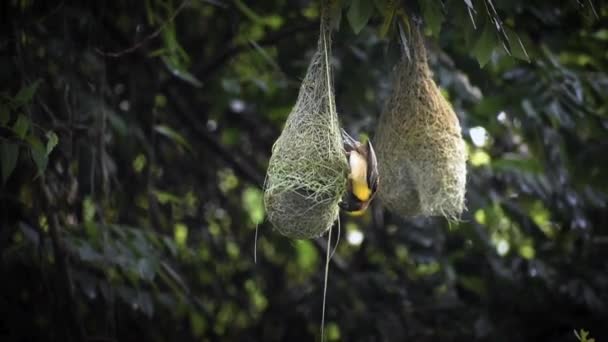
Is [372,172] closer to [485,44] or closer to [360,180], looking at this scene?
[360,180]

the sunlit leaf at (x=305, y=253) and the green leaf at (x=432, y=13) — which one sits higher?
the green leaf at (x=432, y=13)

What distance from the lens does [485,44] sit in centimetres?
182

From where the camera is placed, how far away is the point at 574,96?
293cm

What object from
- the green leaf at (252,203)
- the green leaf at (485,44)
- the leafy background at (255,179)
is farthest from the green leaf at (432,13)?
the green leaf at (252,203)

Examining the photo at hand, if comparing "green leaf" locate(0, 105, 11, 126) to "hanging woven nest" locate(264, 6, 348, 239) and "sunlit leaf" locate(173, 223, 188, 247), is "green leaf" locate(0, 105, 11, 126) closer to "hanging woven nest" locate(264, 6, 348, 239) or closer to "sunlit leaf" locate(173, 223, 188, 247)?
"hanging woven nest" locate(264, 6, 348, 239)

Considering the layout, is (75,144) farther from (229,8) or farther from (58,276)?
(229,8)

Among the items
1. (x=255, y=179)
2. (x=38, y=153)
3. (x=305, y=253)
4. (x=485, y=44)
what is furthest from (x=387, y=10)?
(x=305, y=253)

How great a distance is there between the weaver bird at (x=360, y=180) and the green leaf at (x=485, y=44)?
0.32 meters

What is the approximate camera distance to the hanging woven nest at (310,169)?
1826 millimetres

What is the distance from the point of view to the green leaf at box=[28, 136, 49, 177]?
1.81 m

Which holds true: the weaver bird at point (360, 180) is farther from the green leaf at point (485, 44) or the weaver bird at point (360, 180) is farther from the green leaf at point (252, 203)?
the green leaf at point (252, 203)

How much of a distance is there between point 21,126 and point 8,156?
107 millimetres

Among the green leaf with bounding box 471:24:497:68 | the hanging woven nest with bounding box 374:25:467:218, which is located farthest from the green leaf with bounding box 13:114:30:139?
the green leaf with bounding box 471:24:497:68

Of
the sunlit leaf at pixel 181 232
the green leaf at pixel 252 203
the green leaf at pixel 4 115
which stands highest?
the green leaf at pixel 4 115
